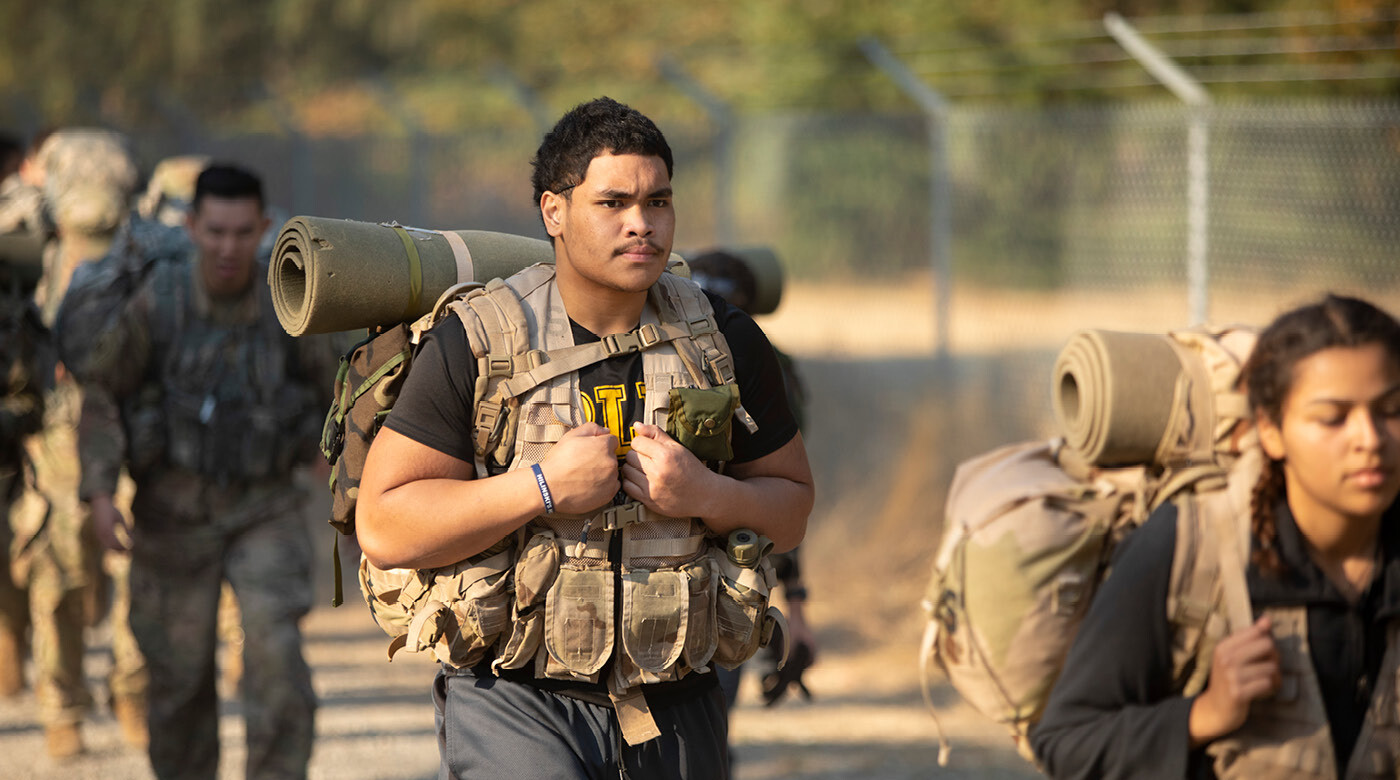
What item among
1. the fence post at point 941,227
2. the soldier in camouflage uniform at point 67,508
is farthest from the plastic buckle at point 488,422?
the fence post at point 941,227

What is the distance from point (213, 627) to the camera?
548 centimetres

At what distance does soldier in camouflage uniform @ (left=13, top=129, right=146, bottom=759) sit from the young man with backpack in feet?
13.1

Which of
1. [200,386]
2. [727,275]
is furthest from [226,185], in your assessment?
[727,275]

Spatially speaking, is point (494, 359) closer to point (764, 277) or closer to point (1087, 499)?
point (1087, 499)

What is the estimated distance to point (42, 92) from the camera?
27.1 metres

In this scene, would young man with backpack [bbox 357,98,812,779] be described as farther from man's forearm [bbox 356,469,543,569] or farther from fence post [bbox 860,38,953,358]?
fence post [bbox 860,38,953,358]

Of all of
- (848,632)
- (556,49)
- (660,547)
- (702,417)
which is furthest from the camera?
(556,49)

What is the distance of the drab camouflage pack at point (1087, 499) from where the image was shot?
3.54 metres

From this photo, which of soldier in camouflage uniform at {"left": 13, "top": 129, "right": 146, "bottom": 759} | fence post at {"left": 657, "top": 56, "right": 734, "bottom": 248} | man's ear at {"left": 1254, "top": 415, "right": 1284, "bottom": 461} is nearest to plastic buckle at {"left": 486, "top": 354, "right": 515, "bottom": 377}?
man's ear at {"left": 1254, "top": 415, "right": 1284, "bottom": 461}

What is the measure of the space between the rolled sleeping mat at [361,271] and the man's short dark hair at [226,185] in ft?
7.46

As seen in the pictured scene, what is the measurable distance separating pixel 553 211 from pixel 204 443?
2.72m

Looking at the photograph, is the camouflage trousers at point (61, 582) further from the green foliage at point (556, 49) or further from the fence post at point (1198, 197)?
the green foliage at point (556, 49)

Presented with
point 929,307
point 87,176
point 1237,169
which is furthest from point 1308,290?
point 87,176

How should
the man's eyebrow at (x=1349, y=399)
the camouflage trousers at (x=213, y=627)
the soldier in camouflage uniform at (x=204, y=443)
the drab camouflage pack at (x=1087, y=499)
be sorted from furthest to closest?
the soldier in camouflage uniform at (x=204, y=443) → the camouflage trousers at (x=213, y=627) → the drab camouflage pack at (x=1087, y=499) → the man's eyebrow at (x=1349, y=399)
